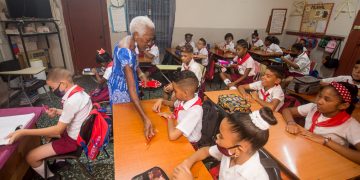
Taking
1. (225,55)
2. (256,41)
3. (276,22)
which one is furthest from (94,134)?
(276,22)

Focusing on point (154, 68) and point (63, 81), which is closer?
point (63, 81)

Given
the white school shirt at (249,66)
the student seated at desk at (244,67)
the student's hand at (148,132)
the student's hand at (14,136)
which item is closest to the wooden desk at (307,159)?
the student's hand at (148,132)

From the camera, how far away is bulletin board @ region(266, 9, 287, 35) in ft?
22.2

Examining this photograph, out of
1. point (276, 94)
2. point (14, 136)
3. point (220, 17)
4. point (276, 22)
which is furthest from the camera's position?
point (276, 22)

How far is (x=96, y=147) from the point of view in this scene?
1505 mm

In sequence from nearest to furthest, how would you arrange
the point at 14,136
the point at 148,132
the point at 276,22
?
the point at 14,136 < the point at 148,132 < the point at 276,22

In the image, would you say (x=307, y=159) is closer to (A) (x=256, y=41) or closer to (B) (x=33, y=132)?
(B) (x=33, y=132)

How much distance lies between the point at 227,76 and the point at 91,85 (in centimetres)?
329

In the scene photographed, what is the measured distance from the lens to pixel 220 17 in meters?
6.23

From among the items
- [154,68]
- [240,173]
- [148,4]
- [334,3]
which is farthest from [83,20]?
[334,3]

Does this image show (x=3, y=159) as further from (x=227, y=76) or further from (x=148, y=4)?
(x=148, y=4)

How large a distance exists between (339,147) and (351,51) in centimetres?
522

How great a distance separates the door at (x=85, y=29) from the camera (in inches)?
194

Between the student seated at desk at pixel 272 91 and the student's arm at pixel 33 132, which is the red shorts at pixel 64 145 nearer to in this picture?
the student's arm at pixel 33 132
